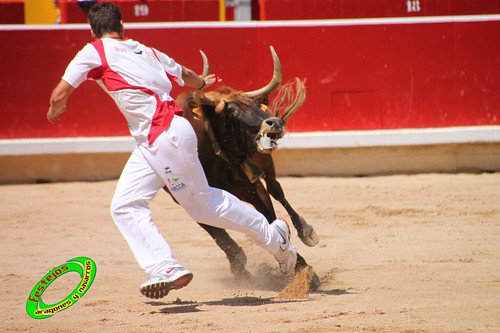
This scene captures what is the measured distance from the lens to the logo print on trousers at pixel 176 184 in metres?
4.58

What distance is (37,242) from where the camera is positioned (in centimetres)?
686

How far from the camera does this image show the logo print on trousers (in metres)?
4.58

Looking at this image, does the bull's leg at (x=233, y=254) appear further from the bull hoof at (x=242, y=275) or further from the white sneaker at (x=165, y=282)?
the white sneaker at (x=165, y=282)

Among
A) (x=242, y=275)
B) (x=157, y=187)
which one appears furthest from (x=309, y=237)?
(x=157, y=187)

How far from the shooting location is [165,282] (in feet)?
14.6

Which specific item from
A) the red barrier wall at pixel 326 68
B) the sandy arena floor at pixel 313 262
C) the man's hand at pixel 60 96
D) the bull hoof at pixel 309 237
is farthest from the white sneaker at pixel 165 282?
the red barrier wall at pixel 326 68

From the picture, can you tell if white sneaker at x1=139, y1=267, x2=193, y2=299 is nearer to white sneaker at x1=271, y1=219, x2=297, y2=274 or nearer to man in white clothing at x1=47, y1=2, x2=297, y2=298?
man in white clothing at x1=47, y1=2, x2=297, y2=298

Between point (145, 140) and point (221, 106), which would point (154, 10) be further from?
point (145, 140)

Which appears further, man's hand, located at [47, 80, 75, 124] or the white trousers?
the white trousers

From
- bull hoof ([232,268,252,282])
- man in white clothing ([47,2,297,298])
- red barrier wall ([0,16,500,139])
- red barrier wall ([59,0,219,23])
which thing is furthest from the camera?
red barrier wall ([59,0,219,23])

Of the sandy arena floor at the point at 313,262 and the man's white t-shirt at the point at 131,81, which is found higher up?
the man's white t-shirt at the point at 131,81

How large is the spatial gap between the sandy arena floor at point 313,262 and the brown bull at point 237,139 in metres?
0.27

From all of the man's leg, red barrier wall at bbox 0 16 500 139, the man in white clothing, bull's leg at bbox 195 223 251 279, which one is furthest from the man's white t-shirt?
red barrier wall at bbox 0 16 500 139

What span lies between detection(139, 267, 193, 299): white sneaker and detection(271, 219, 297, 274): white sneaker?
27.0 inches
